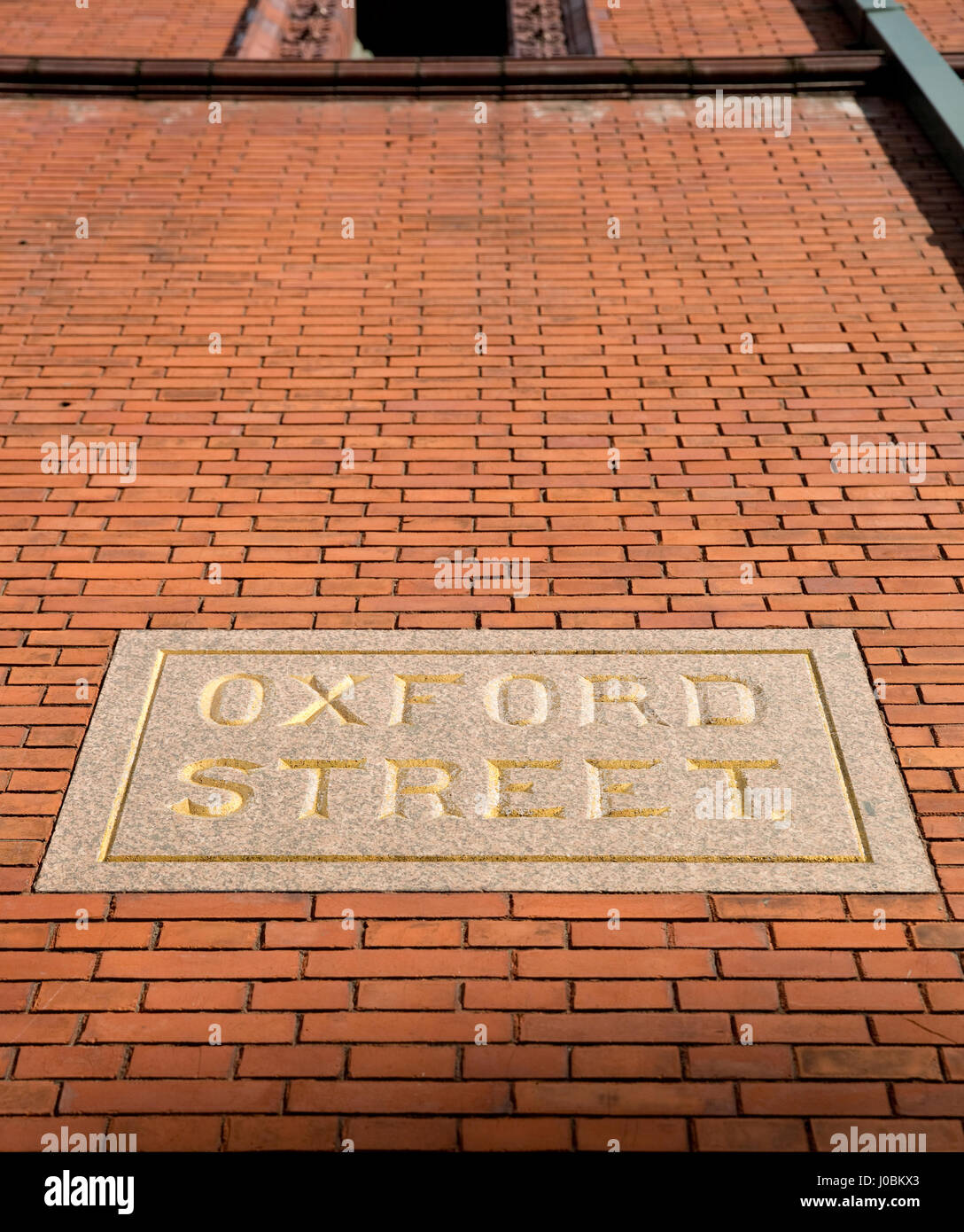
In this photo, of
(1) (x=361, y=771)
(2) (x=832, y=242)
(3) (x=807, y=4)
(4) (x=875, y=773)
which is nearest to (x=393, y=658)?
(1) (x=361, y=771)

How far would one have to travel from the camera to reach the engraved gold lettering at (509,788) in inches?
106

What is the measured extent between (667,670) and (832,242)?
246cm

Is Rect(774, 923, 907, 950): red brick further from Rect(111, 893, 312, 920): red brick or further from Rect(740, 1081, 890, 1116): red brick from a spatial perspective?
Rect(111, 893, 312, 920): red brick

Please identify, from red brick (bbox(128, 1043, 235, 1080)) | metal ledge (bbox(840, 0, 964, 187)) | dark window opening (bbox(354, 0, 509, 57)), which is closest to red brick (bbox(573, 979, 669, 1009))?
red brick (bbox(128, 1043, 235, 1080))

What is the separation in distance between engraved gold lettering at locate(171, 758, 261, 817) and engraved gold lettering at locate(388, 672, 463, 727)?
16.3 inches

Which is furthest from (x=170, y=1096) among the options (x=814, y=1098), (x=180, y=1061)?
(x=814, y=1098)

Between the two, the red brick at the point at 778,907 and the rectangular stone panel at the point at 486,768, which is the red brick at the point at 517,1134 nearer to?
the rectangular stone panel at the point at 486,768

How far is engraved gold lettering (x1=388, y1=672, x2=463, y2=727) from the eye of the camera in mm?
2885

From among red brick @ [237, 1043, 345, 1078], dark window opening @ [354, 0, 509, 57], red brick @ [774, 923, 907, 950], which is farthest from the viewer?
dark window opening @ [354, 0, 509, 57]

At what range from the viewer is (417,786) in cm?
274

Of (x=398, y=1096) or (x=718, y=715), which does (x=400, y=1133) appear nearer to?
(x=398, y=1096)

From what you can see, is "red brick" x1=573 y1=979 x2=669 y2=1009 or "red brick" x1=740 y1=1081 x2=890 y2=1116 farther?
"red brick" x1=573 y1=979 x2=669 y2=1009

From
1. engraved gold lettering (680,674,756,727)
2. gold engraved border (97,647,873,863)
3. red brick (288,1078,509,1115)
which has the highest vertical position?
engraved gold lettering (680,674,756,727)

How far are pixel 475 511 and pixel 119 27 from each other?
4.46m
